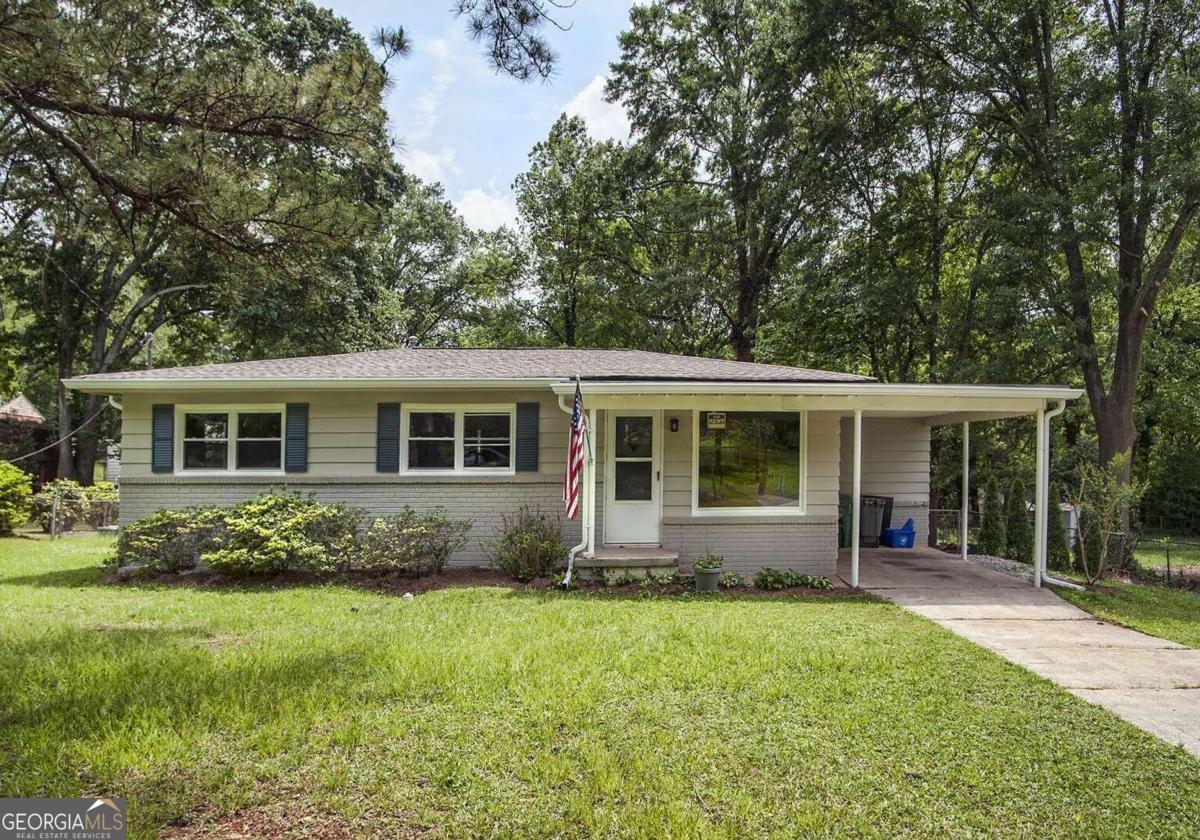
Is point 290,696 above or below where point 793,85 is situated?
below

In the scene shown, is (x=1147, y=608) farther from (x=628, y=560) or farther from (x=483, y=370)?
(x=483, y=370)

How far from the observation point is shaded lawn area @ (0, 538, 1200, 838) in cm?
294

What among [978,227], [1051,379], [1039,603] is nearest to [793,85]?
[978,227]

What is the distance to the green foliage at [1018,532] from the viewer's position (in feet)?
36.3

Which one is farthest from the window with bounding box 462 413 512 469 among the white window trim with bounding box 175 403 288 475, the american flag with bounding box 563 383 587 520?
the white window trim with bounding box 175 403 288 475

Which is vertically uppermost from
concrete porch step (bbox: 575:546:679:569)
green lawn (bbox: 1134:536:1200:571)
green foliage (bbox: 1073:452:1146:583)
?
green foliage (bbox: 1073:452:1146:583)

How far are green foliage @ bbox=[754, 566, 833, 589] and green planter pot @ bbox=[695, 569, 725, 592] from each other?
766mm

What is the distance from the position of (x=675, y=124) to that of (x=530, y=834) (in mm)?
19681

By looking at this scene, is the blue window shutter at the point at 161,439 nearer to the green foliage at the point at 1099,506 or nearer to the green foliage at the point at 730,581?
the green foliage at the point at 730,581

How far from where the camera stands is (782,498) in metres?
8.76

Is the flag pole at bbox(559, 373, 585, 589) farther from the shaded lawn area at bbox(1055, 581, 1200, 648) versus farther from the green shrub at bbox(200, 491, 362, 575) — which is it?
the shaded lawn area at bbox(1055, 581, 1200, 648)

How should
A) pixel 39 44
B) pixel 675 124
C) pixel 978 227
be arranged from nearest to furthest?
1. pixel 39 44
2. pixel 978 227
3. pixel 675 124

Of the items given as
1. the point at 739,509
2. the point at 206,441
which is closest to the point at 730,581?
the point at 739,509

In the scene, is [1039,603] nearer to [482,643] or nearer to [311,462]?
[482,643]
